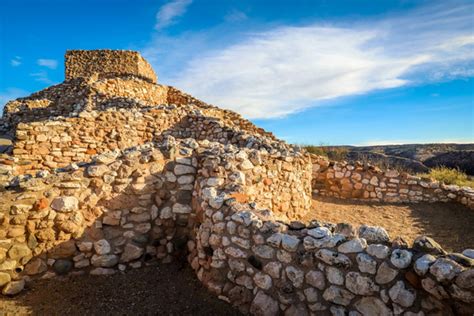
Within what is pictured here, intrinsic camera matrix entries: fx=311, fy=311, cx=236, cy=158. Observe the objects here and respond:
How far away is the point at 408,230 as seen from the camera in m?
6.69

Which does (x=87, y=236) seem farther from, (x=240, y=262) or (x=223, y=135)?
(x=223, y=135)

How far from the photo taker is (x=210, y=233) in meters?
3.89

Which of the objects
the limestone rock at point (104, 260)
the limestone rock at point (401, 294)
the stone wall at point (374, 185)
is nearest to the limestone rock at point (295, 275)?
the limestone rock at point (401, 294)

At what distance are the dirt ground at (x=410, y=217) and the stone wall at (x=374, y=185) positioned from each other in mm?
290

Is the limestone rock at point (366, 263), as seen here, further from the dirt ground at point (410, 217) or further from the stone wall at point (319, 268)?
the dirt ground at point (410, 217)

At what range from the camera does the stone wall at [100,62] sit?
18.4 metres

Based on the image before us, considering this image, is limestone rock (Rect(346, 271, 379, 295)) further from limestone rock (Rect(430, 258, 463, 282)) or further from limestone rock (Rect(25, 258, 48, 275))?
limestone rock (Rect(25, 258, 48, 275))

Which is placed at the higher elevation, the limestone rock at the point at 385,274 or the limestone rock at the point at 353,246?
the limestone rock at the point at 353,246

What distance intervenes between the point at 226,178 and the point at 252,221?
1285mm

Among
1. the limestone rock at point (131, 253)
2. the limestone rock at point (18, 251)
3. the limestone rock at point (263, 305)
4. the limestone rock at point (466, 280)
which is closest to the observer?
→ the limestone rock at point (466, 280)

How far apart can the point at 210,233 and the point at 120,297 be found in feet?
4.12

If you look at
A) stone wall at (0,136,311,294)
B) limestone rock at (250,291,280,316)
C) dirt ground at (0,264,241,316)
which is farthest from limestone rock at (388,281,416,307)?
stone wall at (0,136,311,294)

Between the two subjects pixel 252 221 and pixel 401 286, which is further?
pixel 252 221

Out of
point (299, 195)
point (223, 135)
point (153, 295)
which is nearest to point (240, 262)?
point (153, 295)
